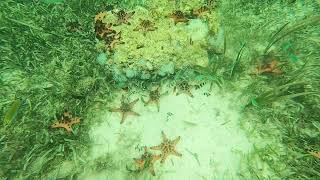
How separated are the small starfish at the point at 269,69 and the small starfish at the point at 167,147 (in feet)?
4.51

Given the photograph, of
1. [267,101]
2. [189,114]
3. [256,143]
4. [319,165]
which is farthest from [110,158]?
[319,165]

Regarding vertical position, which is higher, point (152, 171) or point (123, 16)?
point (123, 16)

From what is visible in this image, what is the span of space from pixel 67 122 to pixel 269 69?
2.59 metres

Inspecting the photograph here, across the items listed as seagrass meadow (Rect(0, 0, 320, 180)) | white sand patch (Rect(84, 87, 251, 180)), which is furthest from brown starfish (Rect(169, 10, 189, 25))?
white sand patch (Rect(84, 87, 251, 180))

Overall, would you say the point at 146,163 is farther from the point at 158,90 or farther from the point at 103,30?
the point at 103,30

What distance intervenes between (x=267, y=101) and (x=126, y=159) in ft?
5.79

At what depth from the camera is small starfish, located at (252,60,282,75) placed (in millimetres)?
3619

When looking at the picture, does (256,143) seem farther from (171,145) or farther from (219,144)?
(171,145)

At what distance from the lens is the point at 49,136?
11.2 ft

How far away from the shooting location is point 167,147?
10.5 ft

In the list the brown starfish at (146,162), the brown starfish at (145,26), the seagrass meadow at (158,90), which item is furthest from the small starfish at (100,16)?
the brown starfish at (146,162)

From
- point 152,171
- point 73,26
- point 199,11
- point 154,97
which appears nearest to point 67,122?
point 154,97

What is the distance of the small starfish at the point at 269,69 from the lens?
362 cm

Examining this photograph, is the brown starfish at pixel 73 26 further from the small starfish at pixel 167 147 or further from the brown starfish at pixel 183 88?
the small starfish at pixel 167 147
